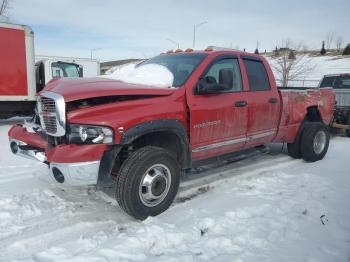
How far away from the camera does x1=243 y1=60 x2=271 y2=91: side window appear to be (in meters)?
5.29

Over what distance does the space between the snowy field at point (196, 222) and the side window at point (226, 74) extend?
4.85 feet

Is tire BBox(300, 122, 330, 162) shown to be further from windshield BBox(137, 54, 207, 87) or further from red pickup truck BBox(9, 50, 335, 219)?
windshield BBox(137, 54, 207, 87)

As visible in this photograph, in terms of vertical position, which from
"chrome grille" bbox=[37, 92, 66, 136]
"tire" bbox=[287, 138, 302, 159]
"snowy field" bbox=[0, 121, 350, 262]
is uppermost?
"chrome grille" bbox=[37, 92, 66, 136]

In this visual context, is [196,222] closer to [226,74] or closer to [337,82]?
[226,74]

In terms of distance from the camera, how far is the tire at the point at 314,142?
6.38m

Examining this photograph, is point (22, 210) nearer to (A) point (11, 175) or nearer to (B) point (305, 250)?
(A) point (11, 175)

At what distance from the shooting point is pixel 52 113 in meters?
3.64

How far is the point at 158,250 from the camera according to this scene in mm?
3188

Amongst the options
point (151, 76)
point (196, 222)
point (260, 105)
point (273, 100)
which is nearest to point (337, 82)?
point (273, 100)

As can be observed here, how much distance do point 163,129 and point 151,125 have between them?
0.20m

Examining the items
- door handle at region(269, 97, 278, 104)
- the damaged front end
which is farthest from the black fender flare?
door handle at region(269, 97, 278, 104)

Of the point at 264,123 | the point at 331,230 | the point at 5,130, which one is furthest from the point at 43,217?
the point at 5,130

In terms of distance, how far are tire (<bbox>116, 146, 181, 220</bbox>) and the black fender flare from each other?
8.5 inches

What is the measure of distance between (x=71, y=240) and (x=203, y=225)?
137 cm
